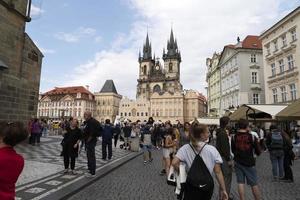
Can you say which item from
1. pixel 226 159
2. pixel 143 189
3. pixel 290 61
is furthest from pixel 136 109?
pixel 226 159

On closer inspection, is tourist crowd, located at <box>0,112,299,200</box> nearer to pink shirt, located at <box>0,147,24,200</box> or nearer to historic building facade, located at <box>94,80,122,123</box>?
pink shirt, located at <box>0,147,24,200</box>

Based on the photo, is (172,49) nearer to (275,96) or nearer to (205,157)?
(275,96)

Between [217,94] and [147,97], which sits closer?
[217,94]

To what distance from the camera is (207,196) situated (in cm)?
331

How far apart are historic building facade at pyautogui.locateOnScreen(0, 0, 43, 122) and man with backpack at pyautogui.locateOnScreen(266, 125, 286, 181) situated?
1138 centimetres

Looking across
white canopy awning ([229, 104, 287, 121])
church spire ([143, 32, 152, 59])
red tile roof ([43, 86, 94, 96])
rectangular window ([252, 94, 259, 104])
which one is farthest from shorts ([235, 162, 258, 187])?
church spire ([143, 32, 152, 59])

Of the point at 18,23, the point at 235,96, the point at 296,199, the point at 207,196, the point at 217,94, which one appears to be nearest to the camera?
the point at 207,196

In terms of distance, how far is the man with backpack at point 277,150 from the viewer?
8.63 m

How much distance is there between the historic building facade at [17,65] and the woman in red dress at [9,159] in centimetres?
1097

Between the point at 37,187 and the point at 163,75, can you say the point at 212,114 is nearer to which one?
the point at 37,187

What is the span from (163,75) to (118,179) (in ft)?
365

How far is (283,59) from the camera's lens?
96.0ft

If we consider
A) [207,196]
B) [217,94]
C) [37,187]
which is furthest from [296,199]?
[217,94]

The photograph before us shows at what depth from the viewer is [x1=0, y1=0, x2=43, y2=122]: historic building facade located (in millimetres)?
13289
